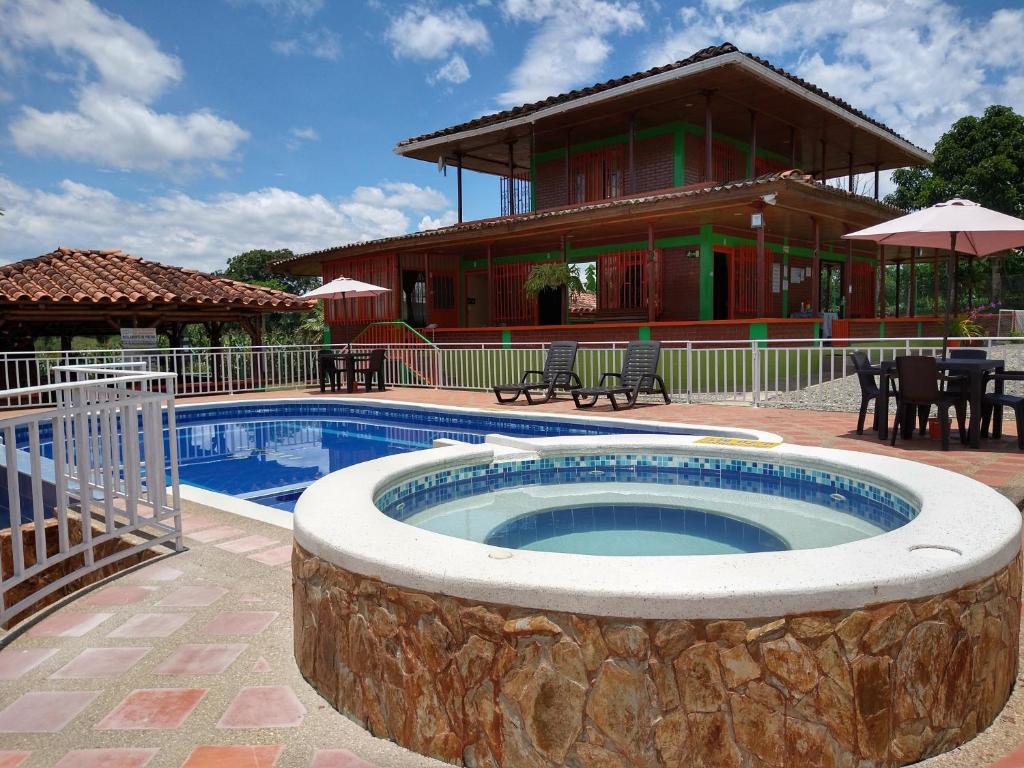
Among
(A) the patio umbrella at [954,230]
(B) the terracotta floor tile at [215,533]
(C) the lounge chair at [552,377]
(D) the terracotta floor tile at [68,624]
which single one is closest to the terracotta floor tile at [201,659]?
(D) the terracotta floor tile at [68,624]

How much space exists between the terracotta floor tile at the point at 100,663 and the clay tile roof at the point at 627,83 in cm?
1446

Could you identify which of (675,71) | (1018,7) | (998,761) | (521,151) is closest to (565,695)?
(998,761)

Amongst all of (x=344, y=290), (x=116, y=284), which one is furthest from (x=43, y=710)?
(x=116, y=284)

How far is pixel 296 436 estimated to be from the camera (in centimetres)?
1054

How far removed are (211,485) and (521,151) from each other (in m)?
15.9

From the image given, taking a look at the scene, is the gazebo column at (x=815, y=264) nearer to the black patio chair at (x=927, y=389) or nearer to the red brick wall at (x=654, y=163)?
the red brick wall at (x=654, y=163)

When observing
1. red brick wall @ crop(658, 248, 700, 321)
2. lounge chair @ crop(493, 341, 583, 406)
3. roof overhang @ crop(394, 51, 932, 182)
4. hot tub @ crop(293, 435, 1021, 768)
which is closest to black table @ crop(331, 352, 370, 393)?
lounge chair @ crop(493, 341, 583, 406)

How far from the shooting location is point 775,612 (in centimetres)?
200

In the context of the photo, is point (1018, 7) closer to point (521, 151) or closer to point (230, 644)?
point (521, 151)

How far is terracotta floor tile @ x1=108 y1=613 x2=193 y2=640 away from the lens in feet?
10.2

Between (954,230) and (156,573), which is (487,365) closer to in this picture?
(954,230)

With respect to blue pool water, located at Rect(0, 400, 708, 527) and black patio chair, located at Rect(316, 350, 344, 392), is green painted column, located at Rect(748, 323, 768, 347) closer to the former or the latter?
blue pool water, located at Rect(0, 400, 708, 527)

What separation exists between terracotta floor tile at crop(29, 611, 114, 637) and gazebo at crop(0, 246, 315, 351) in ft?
46.2

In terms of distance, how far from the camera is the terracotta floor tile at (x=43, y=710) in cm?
237
